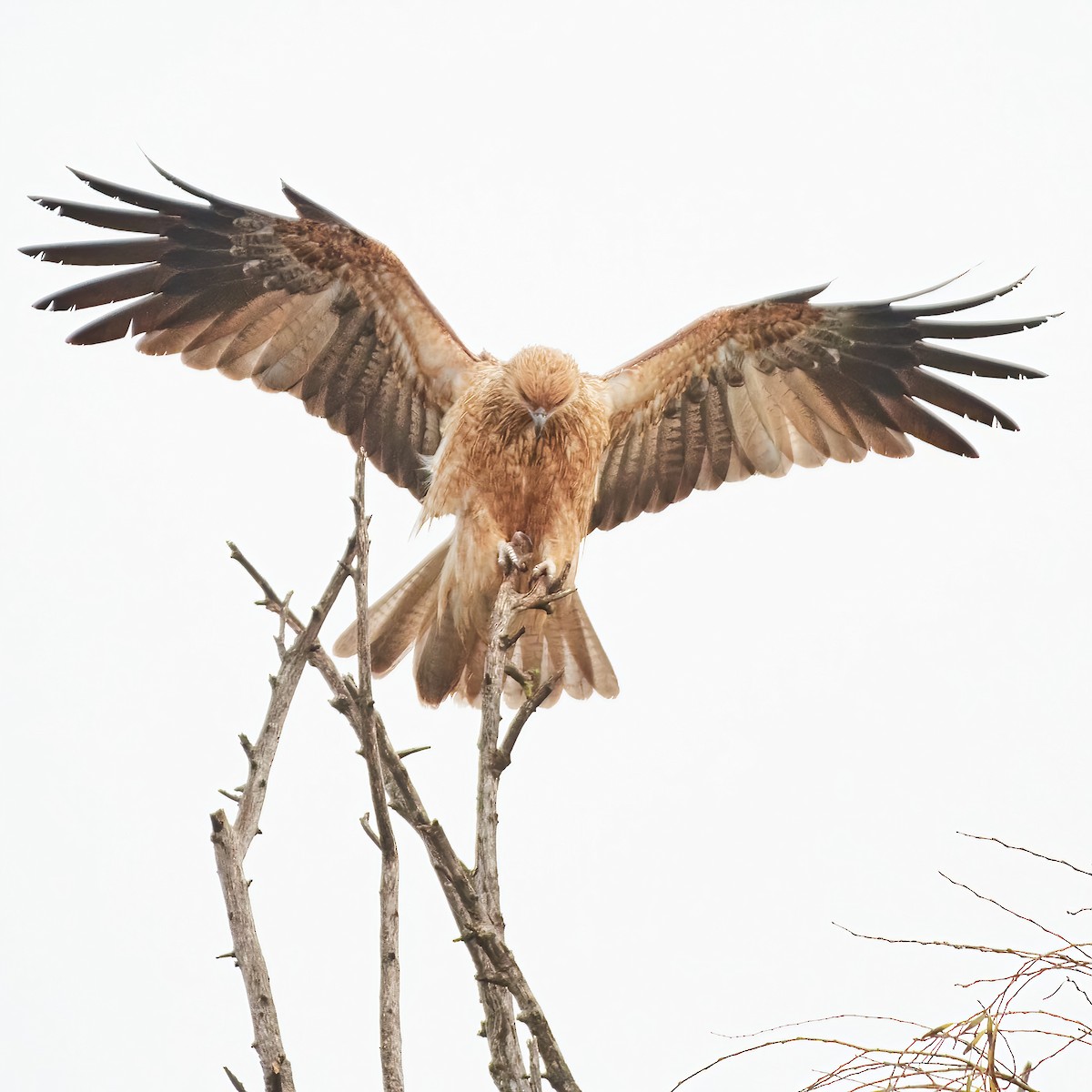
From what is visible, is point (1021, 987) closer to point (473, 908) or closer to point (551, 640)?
point (473, 908)

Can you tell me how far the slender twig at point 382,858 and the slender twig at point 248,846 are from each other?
228 mm

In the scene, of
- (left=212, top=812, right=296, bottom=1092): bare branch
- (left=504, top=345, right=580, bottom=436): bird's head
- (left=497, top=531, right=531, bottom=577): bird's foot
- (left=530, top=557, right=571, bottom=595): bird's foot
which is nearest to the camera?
(left=212, top=812, right=296, bottom=1092): bare branch

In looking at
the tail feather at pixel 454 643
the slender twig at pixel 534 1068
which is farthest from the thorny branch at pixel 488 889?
the tail feather at pixel 454 643

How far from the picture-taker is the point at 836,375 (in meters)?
6.61

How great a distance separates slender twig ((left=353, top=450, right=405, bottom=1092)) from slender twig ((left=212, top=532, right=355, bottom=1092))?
0.23 metres

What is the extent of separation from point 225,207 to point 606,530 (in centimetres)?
258

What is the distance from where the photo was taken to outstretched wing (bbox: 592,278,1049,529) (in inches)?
249

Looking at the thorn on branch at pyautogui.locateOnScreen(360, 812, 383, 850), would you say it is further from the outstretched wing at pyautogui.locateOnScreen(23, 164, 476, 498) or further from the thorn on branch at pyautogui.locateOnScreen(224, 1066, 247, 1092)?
the outstretched wing at pyautogui.locateOnScreen(23, 164, 476, 498)

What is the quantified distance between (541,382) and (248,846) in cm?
303

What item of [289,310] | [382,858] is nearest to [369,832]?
[382,858]

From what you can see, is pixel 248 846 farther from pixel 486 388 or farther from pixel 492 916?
pixel 486 388

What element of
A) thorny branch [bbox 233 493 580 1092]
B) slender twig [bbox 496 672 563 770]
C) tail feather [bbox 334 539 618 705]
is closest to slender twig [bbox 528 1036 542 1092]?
thorny branch [bbox 233 493 580 1092]

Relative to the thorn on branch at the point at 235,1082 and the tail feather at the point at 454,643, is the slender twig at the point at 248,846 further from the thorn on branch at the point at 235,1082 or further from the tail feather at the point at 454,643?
the tail feather at the point at 454,643

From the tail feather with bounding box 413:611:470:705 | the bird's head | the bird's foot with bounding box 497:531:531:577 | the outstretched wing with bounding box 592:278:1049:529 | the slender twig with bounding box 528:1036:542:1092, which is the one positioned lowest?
the slender twig with bounding box 528:1036:542:1092
